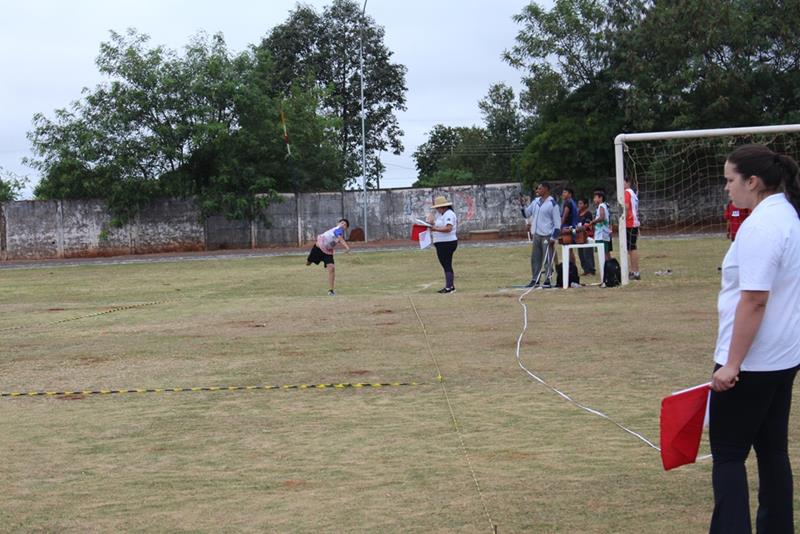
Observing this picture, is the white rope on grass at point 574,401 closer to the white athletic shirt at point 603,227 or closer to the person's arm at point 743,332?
the person's arm at point 743,332

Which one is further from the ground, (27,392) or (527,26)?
(527,26)

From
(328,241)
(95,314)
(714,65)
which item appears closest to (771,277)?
(95,314)

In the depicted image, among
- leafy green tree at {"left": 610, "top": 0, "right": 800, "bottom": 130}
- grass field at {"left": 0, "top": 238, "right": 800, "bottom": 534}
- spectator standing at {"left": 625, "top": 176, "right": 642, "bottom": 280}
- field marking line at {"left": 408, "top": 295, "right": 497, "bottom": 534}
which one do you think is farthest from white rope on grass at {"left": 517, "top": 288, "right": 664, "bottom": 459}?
leafy green tree at {"left": 610, "top": 0, "right": 800, "bottom": 130}

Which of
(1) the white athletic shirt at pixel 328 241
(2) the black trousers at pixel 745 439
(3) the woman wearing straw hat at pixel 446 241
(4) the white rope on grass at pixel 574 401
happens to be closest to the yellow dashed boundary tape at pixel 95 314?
(1) the white athletic shirt at pixel 328 241

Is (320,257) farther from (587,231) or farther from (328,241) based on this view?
(587,231)

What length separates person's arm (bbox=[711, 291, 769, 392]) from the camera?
429 centimetres

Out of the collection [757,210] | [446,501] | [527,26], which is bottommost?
[446,501]

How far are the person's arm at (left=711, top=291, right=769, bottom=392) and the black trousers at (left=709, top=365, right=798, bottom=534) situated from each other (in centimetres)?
11

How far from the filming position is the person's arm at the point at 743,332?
169 inches

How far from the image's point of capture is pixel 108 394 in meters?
9.24

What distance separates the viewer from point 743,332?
4.29 meters

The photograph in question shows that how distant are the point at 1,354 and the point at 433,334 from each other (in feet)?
16.4

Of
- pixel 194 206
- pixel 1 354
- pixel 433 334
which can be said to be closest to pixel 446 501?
pixel 433 334

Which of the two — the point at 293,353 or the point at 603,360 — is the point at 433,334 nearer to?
the point at 293,353
